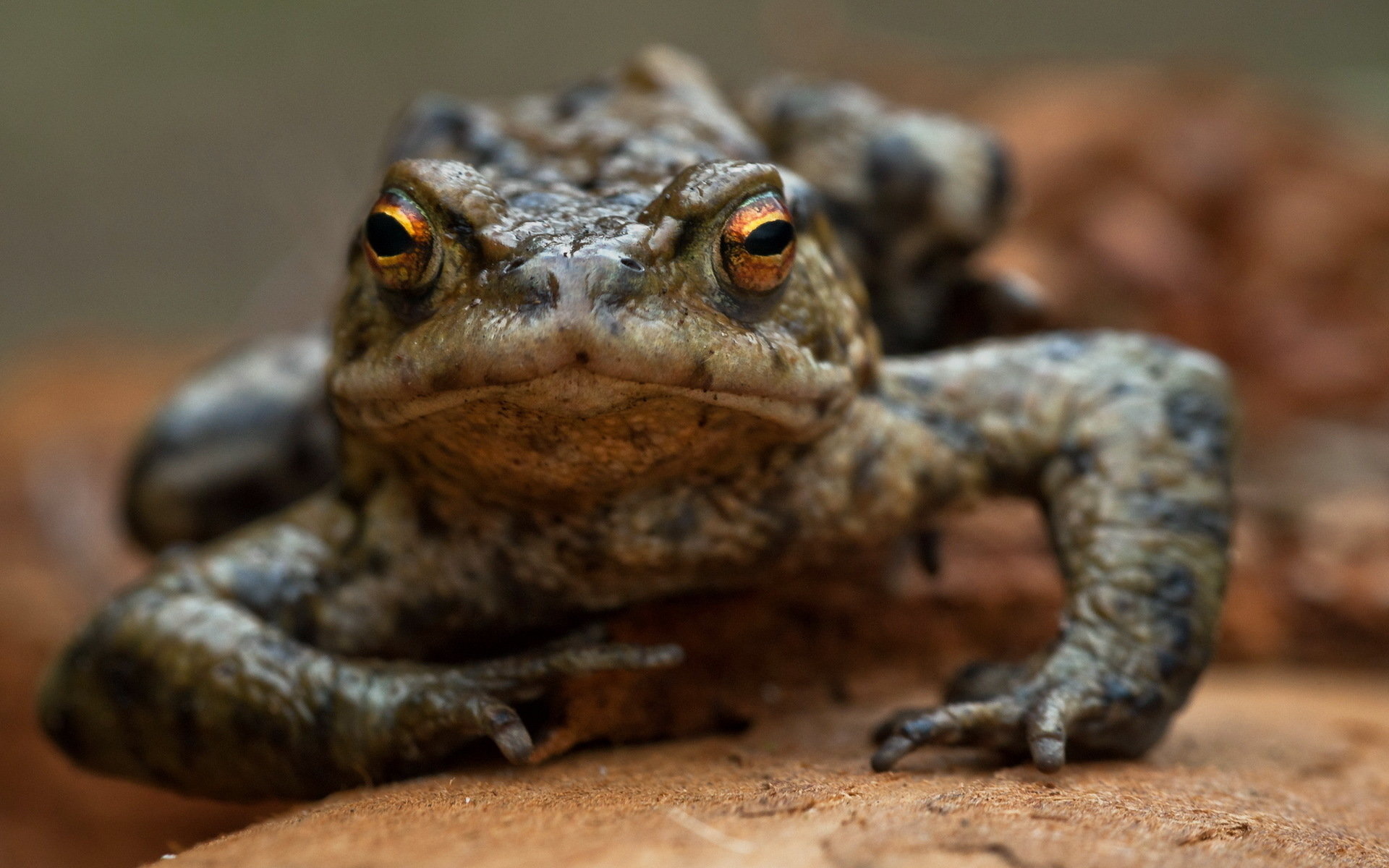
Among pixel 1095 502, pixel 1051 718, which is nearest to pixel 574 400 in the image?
pixel 1051 718

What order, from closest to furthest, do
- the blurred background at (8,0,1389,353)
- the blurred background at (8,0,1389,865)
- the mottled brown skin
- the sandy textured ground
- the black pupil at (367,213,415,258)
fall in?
the sandy textured ground → the mottled brown skin → the black pupil at (367,213,415,258) → the blurred background at (8,0,1389,865) → the blurred background at (8,0,1389,353)

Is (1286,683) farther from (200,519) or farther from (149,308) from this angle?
(149,308)

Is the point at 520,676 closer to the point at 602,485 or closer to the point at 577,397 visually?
the point at 602,485

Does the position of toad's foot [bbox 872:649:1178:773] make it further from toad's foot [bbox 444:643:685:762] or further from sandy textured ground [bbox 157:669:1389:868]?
toad's foot [bbox 444:643:685:762]

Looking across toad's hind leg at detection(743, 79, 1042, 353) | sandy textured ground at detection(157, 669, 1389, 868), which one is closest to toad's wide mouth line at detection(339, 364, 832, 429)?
sandy textured ground at detection(157, 669, 1389, 868)

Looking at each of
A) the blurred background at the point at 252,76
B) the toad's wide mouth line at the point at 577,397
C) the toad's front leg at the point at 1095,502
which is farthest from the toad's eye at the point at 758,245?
the blurred background at the point at 252,76

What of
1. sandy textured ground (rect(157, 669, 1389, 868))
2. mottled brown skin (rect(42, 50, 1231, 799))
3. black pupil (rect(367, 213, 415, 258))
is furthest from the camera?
black pupil (rect(367, 213, 415, 258))
